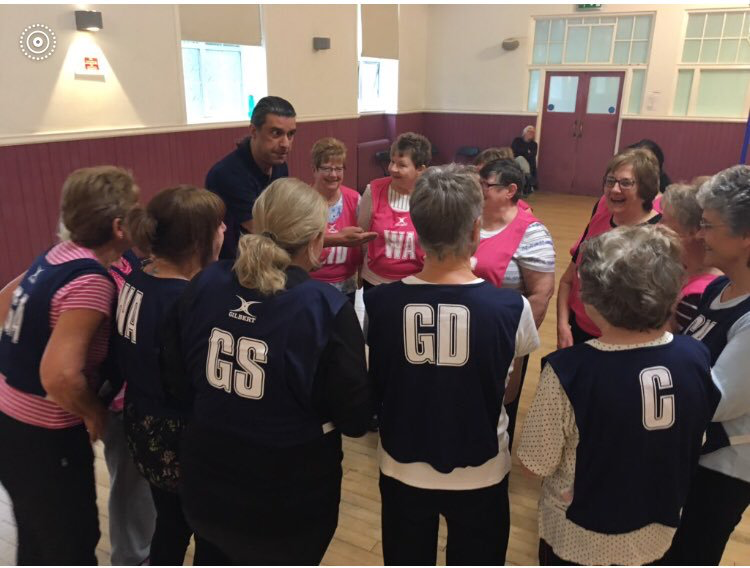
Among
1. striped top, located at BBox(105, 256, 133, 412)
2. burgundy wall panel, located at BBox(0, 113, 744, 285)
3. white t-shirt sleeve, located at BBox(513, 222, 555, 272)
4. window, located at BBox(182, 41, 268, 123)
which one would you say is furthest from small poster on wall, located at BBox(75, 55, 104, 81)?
white t-shirt sleeve, located at BBox(513, 222, 555, 272)

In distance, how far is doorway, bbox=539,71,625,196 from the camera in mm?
10219

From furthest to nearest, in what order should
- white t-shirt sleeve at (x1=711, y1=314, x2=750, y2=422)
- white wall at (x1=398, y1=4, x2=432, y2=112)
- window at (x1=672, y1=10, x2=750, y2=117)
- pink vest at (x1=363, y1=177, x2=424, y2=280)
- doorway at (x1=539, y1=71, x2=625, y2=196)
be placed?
white wall at (x1=398, y1=4, x2=432, y2=112) → doorway at (x1=539, y1=71, x2=625, y2=196) → window at (x1=672, y1=10, x2=750, y2=117) → pink vest at (x1=363, y1=177, x2=424, y2=280) → white t-shirt sleeve at (x1=711, y1=314, x2=750, y2=422)

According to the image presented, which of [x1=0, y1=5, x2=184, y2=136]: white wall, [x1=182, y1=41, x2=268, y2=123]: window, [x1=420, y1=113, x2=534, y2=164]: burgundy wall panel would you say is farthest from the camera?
[x1=420, y1=113, x2=534, y2=164]: burgundy wall panel

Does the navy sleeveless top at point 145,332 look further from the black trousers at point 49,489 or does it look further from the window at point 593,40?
the window at point 593,40

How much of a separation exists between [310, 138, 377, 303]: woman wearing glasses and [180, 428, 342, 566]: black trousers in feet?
4.77

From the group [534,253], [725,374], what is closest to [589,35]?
[534,253]

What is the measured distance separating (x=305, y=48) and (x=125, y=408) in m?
7.30

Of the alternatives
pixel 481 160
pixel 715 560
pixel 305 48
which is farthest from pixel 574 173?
pixel 715 560

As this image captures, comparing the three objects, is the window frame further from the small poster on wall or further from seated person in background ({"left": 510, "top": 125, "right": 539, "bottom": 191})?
the small poster on wall

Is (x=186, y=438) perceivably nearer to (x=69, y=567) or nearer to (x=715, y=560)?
(x=69, y=567)

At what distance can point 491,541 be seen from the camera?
1.54m

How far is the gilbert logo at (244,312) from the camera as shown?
1.31 metres

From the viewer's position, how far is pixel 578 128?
10586mm

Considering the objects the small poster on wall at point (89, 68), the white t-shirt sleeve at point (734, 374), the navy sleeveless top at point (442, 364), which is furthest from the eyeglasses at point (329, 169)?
the small poster on wall at point (89, 68)
